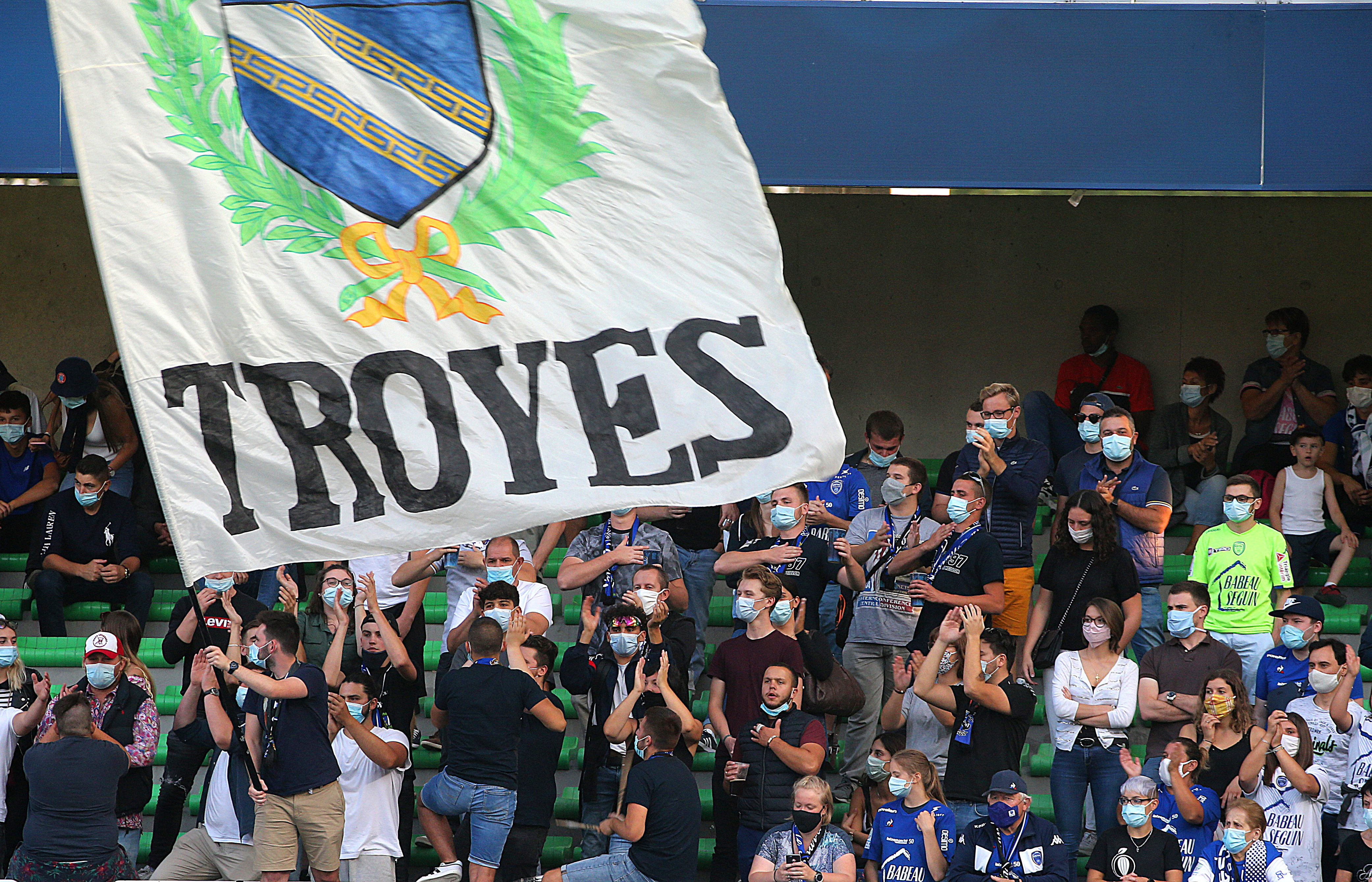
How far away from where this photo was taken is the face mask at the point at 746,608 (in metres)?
9.38

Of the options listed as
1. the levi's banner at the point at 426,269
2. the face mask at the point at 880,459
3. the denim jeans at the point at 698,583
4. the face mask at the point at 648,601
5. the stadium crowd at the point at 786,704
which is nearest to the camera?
the levi's banner at the point at 426,269

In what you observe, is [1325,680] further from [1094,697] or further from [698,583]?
[698,583]

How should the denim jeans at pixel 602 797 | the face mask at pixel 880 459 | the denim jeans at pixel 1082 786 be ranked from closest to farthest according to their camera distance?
the denim jeans at pixel 1082 786, the denim jeans at pixel 602 797, the face mask at pixel 880 459

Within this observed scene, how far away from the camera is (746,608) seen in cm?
939

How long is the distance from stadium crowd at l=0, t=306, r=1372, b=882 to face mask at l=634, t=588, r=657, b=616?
0.05 ft

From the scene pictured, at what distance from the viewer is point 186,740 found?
377 inches

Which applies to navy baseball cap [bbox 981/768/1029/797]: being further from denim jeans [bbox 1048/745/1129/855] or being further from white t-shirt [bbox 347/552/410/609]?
white t-shirt [bbox 347/552/410/609]

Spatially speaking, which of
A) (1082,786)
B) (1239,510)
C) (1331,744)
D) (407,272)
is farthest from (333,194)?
(1239,510)

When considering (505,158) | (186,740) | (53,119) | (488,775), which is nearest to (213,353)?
(505,158)

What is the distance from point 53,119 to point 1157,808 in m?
8.39

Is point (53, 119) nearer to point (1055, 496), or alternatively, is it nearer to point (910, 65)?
point (910, 65)

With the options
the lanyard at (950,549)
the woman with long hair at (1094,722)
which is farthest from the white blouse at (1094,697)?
→ the lanyard at (950,549)

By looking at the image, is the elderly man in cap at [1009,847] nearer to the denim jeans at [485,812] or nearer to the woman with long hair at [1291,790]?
the woman with long hair at [1291,790]

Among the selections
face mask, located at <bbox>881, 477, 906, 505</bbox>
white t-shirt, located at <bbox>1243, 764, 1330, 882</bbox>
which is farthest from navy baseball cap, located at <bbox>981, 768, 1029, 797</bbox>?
face mask, located at <bbox>881, 477, 906, 505</bbox>
